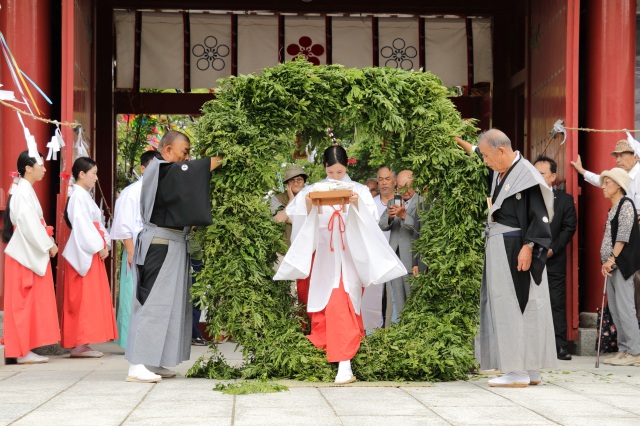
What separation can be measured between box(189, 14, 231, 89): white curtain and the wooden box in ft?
17.7

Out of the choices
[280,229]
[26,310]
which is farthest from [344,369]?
[26,310]

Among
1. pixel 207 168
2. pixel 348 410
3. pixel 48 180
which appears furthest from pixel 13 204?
pixel 348 410

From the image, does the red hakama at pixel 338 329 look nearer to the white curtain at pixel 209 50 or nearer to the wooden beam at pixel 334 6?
the white curtain at pixel 209 50

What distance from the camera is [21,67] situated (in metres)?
8.97

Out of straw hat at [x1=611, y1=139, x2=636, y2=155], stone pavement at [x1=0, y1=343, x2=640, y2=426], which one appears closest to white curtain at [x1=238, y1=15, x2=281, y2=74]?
straw hat at [x1=611, y1=139, x2=636, y2=155]

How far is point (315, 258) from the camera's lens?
721 cm

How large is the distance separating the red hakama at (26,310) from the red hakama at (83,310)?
1.69ft

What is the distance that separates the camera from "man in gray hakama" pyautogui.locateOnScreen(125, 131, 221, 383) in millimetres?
6887

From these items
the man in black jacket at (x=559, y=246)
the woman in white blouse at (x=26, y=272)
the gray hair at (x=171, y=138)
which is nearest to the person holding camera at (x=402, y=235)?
the man in black jacket at (x=559, y=246)

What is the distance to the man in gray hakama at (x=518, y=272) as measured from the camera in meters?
6.66

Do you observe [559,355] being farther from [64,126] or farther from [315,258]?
[64,126]

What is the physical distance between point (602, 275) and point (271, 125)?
A: 150 inches

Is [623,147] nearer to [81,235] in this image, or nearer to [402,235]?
[402,235]

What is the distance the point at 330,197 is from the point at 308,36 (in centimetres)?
Result: 566
